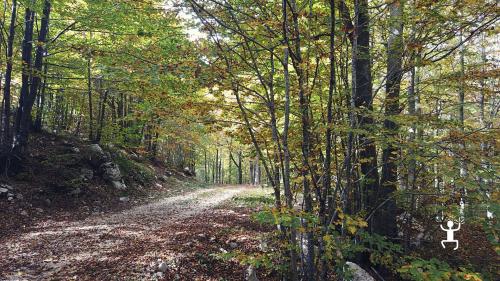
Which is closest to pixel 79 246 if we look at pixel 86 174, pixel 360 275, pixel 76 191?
pixel 360 275

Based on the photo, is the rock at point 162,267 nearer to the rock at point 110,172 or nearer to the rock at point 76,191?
the rock at point 76,191

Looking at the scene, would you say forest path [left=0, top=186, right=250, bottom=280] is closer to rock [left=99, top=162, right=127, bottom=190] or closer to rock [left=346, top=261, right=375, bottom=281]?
rock [left=346, top=261, right=375, bottom=281]

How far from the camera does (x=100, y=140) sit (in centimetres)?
1756

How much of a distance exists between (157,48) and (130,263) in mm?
3884

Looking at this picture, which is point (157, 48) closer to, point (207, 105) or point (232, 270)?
point (207, 105)

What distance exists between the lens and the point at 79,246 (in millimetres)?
6641

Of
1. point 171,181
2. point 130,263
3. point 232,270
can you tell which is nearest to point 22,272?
point 130,263

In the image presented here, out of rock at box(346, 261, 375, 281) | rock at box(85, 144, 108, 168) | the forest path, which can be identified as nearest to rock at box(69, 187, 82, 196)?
the forest path

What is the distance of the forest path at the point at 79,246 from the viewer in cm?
527

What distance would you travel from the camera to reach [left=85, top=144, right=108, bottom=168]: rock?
14094 mm

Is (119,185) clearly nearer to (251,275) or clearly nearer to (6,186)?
(6,186)

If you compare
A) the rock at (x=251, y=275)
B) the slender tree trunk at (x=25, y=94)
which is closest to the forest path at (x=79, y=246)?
the rock at (x=251, y=275)

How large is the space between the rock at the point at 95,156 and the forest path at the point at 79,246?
4481 mm

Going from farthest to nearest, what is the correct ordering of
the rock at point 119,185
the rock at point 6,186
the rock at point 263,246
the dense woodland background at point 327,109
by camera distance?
the rock at point 119,185
the rock at point 6,186
the rock at point 263,246
the dense woodland background at point 327,109
